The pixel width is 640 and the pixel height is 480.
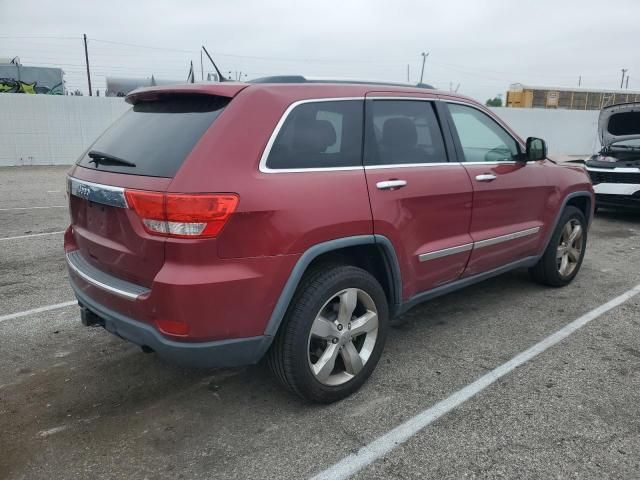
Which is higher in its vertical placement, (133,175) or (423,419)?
(133,175)

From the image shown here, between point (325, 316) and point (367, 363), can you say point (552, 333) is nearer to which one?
point (367, 363)

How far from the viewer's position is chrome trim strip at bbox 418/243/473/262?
3.32m

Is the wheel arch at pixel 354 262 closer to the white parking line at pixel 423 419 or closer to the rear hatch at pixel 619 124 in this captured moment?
the white parking line at pixel 423 419

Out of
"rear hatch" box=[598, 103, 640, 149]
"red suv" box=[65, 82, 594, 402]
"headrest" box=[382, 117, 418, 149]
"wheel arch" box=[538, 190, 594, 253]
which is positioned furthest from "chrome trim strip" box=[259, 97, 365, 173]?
"rear hatch" box=[598, 103, 640, 149]

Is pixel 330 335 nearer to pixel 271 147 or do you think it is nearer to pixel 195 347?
pixel 195 347

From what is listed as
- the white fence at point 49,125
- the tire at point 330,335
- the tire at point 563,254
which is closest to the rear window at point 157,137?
the tire at point 330,335

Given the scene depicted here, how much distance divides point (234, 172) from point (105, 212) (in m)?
0.78

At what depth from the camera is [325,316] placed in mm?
2904

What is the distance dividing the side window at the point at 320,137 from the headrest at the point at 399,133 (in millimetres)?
236

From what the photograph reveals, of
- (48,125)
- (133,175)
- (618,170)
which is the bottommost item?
(618,170)

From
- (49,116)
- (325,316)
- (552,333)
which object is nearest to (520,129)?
(49,116)

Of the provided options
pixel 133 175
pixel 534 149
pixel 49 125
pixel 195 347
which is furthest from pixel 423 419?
pixel 49 125

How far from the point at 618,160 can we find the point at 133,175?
8.33m

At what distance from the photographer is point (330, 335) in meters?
2.82
